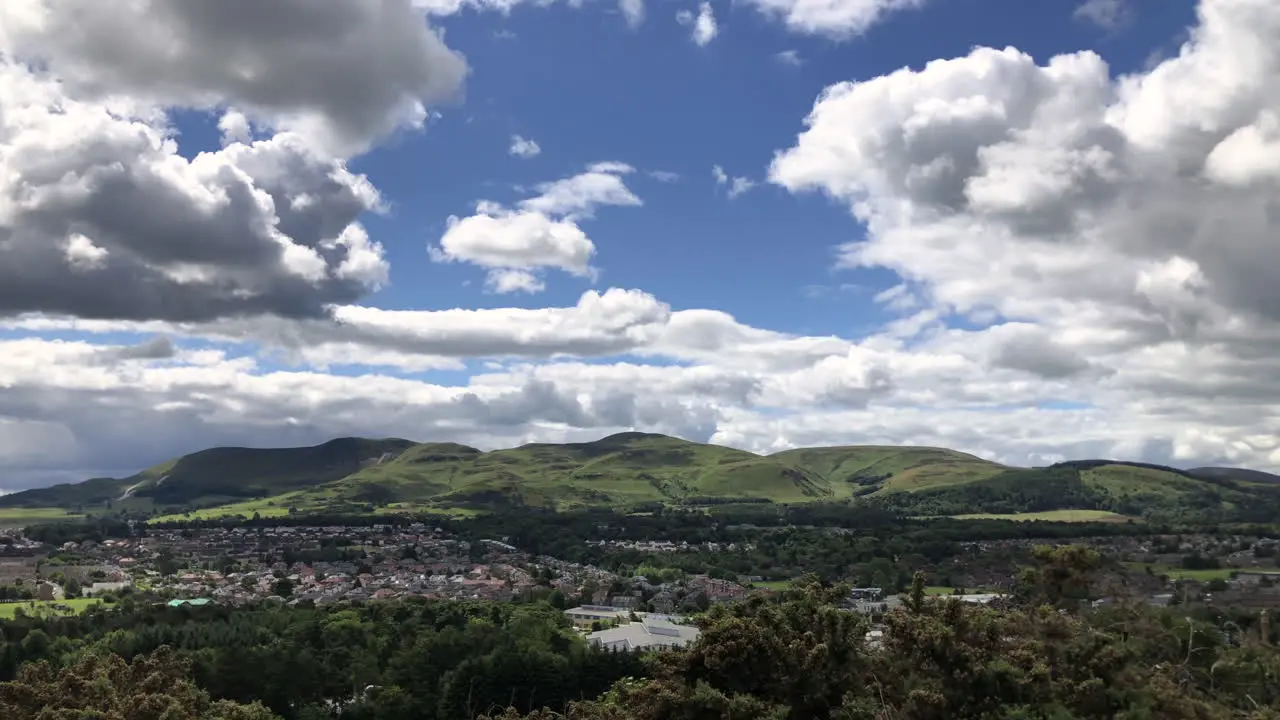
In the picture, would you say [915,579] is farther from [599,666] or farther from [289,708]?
[289,708]

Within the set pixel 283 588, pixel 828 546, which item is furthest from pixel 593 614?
pixel 828 546

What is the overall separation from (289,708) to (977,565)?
98.8 metres

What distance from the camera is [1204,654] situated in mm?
33625

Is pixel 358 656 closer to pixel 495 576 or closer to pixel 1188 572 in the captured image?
pixel 495 576

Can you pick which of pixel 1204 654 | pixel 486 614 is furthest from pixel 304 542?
pixel 1204 654

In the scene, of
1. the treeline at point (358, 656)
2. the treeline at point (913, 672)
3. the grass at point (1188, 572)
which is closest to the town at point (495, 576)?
the grass at point (1188, 572)

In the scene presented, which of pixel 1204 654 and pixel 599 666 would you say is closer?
pixel 1204 654

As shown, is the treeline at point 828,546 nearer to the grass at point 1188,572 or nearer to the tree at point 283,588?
the grass at point 1188,572

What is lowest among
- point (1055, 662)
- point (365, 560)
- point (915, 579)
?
point (365, 560)

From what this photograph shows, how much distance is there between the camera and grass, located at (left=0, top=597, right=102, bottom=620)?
9931 cm

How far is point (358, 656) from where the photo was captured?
217ft

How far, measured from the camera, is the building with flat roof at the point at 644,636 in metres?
78.5

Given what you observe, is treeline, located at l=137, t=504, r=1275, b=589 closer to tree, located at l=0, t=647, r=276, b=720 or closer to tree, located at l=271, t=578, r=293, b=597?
tree, located at l=271, t=578, r=293, b=597

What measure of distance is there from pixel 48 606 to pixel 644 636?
70.6 meters
